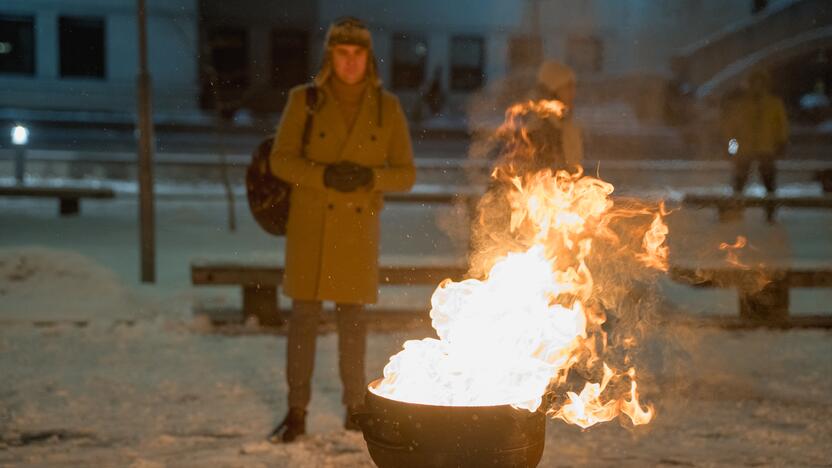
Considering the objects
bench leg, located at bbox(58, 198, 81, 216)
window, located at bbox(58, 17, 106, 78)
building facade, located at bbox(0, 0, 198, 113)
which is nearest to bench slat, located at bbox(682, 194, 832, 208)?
bench leg, located at bbox(58, 198, 81, 216)

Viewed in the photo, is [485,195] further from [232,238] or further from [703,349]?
[232,238]

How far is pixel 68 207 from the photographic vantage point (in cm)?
1598

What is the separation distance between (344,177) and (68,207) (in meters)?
11.5

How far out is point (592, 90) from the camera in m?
36.2

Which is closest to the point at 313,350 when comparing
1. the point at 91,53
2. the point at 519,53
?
the point at 519,53

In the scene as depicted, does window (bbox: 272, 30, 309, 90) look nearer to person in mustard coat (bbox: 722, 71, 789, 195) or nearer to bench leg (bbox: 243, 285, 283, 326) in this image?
person in mustard coat (bbox: 722, 71, 789, 195)

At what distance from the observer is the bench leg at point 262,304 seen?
27.3 feet

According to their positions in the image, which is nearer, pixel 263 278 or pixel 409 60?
pixel 263 278

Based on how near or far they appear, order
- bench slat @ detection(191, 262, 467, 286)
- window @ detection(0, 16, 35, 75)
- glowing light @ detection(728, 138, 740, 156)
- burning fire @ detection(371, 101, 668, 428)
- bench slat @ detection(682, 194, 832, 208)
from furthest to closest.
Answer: window @ detection(0, 16, 35, 75)
glowing light @ detection(728, 138, 740, 156)
bench slat @ detection(682, 194, 832, 208)
bench slat @ detection(191, 262, 467, 286)
burning fire @ detection(371, 101, 668, 428)

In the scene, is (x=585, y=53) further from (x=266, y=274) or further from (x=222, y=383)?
(x=222, y=383)

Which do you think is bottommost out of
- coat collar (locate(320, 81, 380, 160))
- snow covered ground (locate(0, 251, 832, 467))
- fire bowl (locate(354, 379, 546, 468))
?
snow covered ground (locate(0, 251, 832, 467))

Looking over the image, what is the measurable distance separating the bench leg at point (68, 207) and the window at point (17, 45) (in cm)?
2554

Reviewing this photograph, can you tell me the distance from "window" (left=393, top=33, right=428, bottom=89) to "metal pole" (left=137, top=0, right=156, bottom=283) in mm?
31833

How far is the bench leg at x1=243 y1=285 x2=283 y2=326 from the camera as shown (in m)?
8.32
